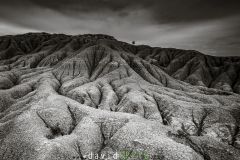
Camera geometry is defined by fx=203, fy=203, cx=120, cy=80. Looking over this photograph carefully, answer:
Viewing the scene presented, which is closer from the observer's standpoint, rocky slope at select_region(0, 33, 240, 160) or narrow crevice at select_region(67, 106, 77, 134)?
rocky slope at select_region(0, 33, 240, 160)

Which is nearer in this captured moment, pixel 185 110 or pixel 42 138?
pixel 42 138

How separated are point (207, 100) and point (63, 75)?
80.2m

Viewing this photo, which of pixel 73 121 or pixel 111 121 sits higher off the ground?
pixel 111 121

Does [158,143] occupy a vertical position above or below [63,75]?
above

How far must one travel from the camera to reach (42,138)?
48250mm

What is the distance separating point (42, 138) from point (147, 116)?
40772 mm

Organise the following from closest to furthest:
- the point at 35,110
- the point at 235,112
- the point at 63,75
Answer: the point at 35,110, the point at 235,112, the point at 63,75

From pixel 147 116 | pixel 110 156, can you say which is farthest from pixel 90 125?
pixel 147 116

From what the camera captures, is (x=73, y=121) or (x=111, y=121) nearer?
(x=111, y=121)

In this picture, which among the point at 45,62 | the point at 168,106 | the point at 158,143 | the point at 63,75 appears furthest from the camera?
the point at 45,62

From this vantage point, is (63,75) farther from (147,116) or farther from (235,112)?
(235,112)

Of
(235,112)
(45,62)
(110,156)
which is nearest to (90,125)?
Result: (110,156)

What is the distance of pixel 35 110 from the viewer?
61188 millimetres

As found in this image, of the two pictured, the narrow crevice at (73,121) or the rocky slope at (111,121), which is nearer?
the rocky slope at (111,121)
